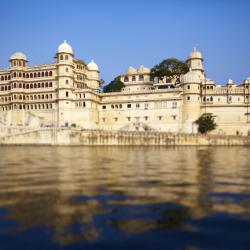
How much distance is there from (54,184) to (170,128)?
196ft

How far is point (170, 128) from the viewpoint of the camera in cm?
7569

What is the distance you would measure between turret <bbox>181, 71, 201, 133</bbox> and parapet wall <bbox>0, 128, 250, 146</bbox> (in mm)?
9602

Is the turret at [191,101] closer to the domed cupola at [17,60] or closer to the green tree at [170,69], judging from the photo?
the green tree at [170,69]

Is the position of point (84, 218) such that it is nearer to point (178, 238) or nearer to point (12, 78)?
point (178, 238)

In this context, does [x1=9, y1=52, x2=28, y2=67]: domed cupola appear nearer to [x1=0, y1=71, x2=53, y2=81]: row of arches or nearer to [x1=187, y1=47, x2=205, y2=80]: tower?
[x1=0, y1=71, x2=53, y2=81]: row of arches

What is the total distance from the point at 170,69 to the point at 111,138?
36.5 m

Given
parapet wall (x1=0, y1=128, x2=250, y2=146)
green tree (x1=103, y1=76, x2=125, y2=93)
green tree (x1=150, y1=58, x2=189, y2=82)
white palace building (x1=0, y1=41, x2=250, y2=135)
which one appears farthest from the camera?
green tree (x1=103, y1=76, x2=125, y2=93)

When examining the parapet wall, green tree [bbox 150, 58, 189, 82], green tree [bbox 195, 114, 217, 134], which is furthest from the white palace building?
the parapet wall

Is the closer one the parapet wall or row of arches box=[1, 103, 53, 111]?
the parapet wall

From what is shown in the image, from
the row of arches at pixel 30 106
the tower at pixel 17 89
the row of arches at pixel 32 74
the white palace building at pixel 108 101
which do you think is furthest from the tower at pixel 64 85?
the tower at pixel 17 89

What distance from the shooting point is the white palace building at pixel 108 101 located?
7438cm

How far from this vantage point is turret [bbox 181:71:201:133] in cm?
7325

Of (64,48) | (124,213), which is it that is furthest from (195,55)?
(124,213)

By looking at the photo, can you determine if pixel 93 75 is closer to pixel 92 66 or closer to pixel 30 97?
pixel 92 66
